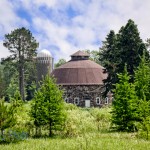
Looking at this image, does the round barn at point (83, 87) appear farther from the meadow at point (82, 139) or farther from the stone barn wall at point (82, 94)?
the meadow at point (82, 139)

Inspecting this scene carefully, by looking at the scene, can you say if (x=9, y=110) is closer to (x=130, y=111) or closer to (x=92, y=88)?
(x=130, y=111)

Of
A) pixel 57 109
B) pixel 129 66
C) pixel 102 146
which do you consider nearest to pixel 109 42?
pixel 129 66

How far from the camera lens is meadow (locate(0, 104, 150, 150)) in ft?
48.8

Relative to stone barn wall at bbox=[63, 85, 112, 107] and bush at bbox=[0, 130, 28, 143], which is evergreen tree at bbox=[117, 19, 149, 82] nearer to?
stone barn wall at bbox=[63, 85, 112, 107]

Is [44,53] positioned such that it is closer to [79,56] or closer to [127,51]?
[79,56]

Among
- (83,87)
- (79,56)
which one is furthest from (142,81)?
(79,56)

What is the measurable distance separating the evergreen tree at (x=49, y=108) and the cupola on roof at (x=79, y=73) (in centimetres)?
4224

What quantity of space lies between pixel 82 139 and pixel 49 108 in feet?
18.6

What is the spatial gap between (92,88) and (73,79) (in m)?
4.28

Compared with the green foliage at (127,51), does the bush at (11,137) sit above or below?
below

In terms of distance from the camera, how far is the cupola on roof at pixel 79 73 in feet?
218

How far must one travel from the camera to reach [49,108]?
2297 cm

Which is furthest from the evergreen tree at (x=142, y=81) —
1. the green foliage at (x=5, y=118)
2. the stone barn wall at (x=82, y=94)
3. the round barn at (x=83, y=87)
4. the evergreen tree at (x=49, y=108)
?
the stone barn wall at (x=82, y=94)

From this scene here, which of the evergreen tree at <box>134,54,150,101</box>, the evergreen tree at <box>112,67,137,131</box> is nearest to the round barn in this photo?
the evergreen tree at <box>134,54,150,101</box>
